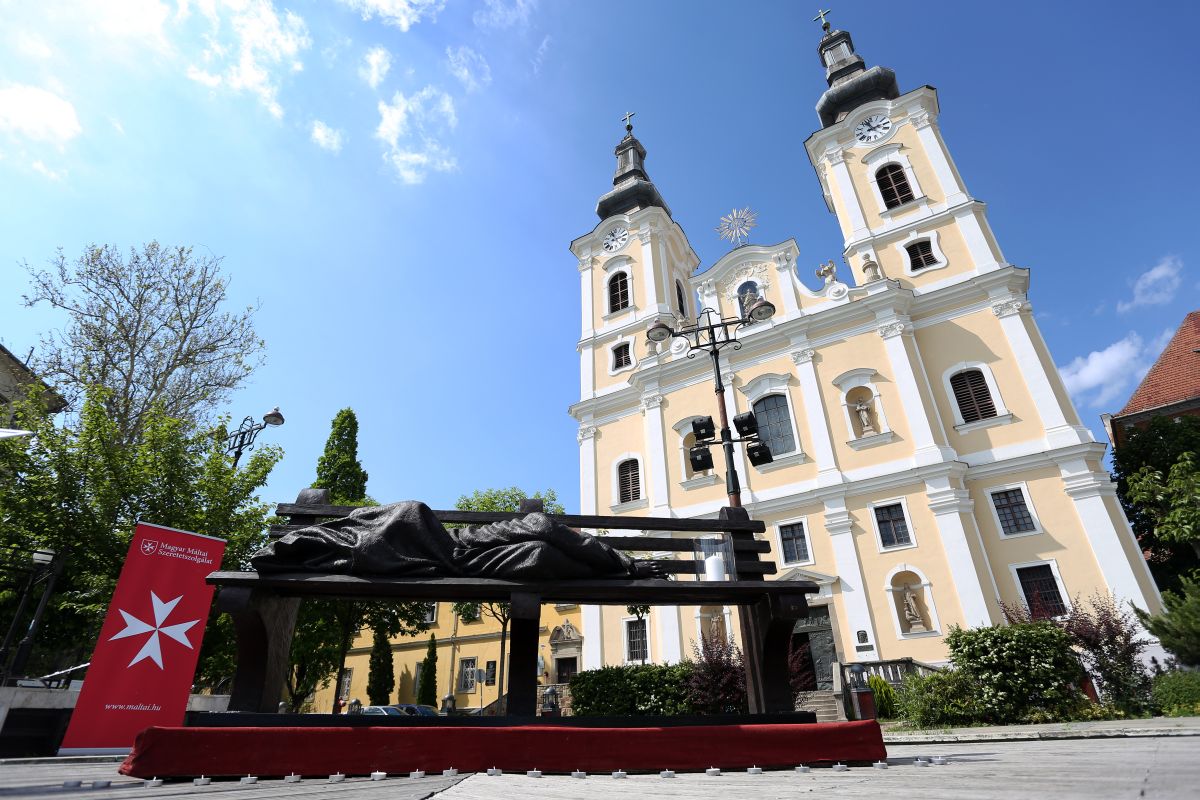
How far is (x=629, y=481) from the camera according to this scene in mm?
24234

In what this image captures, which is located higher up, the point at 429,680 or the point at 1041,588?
the point at 1041,588

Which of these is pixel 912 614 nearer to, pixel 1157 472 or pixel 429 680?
pixel 1157 472

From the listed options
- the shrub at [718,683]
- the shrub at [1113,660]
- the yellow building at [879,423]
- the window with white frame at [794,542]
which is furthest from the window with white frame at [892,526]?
the shrub at [718,683]

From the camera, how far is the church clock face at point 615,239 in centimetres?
3054

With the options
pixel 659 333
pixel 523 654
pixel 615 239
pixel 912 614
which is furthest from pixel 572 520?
pixel 615 239

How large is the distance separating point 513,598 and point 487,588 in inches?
8.7

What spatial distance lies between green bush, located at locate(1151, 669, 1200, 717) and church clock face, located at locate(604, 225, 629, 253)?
25327 millimetres

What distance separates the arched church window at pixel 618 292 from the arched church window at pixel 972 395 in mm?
14437

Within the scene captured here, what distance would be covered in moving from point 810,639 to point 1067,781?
17.9 meters

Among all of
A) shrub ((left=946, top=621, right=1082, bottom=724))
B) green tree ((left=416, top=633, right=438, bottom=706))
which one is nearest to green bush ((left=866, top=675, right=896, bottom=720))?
shrub ((left=946, top=621, right=1082, bottom=724))

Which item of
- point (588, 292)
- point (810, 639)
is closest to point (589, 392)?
point (588, 292)

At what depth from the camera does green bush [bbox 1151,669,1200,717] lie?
9.88 m

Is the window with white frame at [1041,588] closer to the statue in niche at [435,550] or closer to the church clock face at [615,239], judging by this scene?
the statue in niche at [435,550]

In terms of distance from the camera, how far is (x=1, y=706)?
23.8 ft
